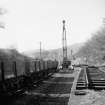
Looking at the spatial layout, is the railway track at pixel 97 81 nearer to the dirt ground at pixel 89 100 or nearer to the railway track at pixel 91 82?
the railway track at pixel 91 82

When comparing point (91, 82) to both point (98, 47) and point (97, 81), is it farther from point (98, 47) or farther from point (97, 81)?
point (98, 47)

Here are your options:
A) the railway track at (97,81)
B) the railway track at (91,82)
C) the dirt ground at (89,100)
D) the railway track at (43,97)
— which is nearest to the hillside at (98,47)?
the railway track at (97,81)

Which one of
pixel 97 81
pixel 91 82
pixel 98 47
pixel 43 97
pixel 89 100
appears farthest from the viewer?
pixel 98 47

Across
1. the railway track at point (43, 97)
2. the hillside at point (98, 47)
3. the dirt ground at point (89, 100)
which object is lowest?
the railway track at point (43, 97)

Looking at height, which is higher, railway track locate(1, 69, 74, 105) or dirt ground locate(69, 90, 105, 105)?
dirt ground locate(69, 90, 105, 105)

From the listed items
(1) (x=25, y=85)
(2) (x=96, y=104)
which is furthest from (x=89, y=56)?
(2) (x=96, y=104)

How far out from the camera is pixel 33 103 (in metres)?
10.6

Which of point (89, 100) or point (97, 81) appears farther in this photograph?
point (97, 81)

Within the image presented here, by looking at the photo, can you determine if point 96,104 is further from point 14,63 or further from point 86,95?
point 14,63

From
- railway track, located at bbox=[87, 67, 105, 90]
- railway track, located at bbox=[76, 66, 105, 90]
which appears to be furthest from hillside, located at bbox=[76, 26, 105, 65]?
railway track, located at bbox=[76, 66, 105, 90]

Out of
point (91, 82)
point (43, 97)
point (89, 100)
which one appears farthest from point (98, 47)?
point (89, 100)

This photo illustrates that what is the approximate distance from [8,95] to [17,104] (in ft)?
7.37

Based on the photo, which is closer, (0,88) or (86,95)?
(0,88)

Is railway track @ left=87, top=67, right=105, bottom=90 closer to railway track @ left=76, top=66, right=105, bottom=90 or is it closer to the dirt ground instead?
railway track @ left=76, top=66, right=105, bottom=90
